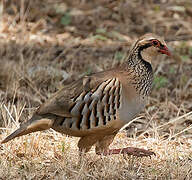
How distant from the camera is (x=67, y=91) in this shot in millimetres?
4551

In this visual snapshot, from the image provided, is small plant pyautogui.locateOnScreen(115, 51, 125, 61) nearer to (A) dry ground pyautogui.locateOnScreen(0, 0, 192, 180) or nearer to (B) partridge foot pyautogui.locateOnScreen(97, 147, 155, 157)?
(A) dry ground pyautogui.locateOnScreen(0, 0, 192, 180)

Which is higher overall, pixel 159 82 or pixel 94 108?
pixel 94 108

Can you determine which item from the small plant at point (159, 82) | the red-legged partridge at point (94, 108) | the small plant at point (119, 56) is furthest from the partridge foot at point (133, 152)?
the small plant at point (119, 56)

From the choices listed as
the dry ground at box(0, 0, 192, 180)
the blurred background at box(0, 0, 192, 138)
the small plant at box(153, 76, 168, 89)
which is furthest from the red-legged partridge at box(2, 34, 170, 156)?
the small plant at box(153, 76, 168, 89)

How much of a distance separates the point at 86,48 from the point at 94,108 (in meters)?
3.75

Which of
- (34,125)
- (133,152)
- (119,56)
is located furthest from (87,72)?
(34,125)

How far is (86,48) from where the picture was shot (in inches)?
319

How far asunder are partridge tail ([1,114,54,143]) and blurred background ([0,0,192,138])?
708mm

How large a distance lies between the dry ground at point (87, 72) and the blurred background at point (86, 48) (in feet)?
0.05

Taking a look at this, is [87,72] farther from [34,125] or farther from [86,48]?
[34,125]

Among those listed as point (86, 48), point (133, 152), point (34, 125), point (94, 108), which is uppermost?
point (94, 108)

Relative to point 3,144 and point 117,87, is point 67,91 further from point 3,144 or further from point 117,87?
point 3,144

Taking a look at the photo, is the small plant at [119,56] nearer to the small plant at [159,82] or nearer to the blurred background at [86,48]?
the blurred background at [86,48]

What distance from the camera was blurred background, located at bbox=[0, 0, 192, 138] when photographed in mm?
6168
